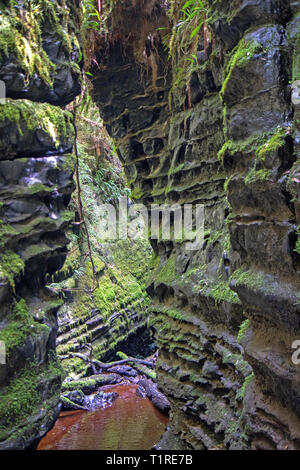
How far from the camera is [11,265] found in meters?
4.98

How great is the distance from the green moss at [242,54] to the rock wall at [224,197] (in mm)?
17

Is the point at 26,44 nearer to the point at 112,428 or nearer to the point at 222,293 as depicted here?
the point at 222,293

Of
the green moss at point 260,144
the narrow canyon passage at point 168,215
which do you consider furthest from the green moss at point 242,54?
the green moss at point 260,144

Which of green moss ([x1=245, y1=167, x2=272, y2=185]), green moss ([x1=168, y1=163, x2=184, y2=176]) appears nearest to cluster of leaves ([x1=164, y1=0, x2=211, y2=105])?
green moss ([x1=168, y1=163, x2=184, y2=176])

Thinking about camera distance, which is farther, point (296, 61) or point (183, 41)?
point (183, 41)

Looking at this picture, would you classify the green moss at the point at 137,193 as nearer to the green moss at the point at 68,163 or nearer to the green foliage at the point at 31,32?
the green moss at the point at 68,163

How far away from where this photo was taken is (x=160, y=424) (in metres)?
6.24

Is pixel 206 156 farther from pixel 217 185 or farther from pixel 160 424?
pixel 160 424

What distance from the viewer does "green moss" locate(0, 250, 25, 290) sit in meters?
4.86

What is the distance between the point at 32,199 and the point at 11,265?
39.6 inches

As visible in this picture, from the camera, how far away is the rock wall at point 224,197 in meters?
2.85

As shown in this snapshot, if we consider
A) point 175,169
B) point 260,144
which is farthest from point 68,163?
point 260,144

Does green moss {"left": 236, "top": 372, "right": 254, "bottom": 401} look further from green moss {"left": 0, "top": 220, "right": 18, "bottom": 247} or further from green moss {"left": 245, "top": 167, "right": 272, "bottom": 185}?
green moss {"left": 0, "top": 220, "right": 18, "bottom": 247}
